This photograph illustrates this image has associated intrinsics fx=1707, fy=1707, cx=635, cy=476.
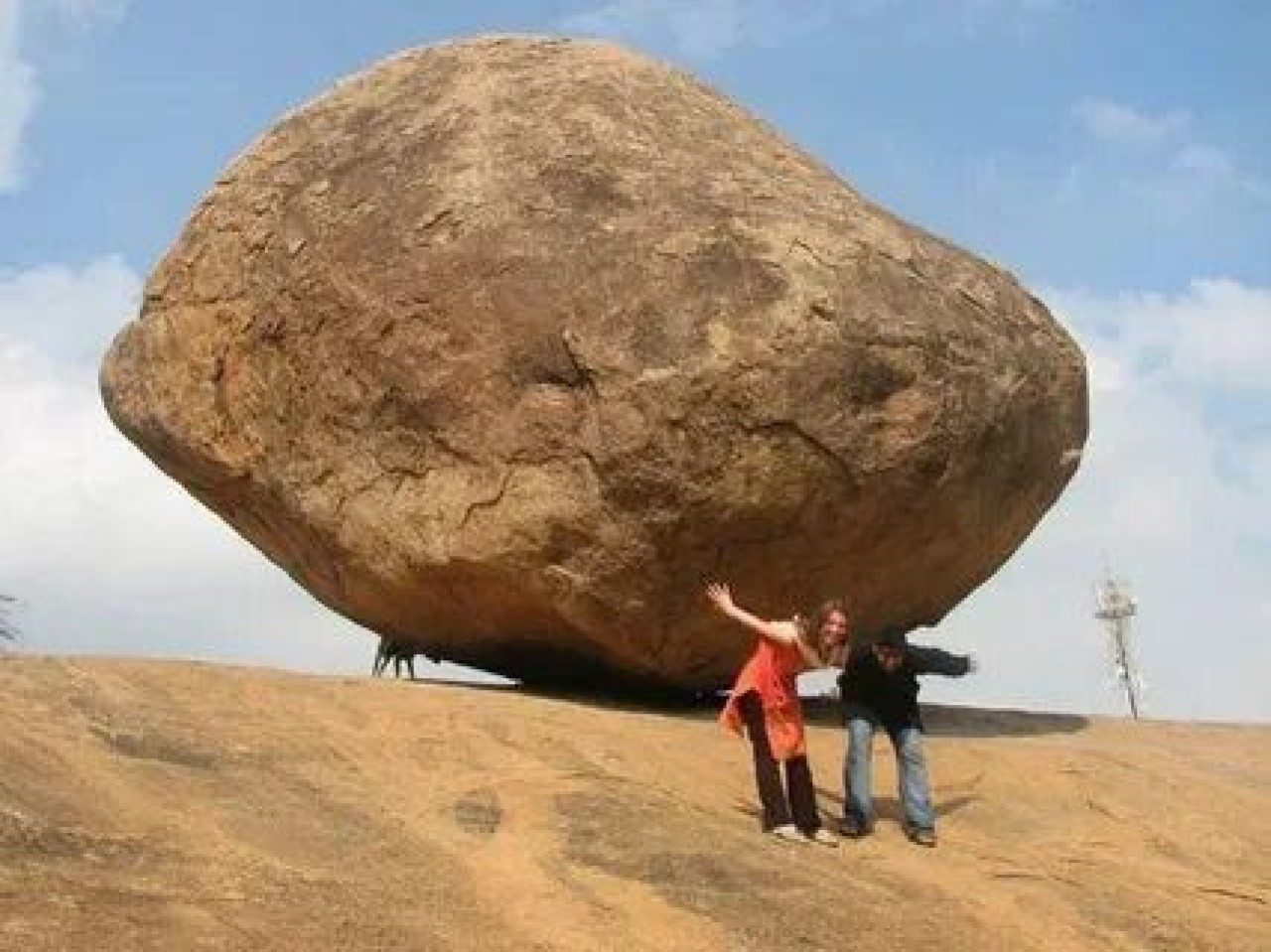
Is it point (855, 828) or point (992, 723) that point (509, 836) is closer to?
point (855, 828)

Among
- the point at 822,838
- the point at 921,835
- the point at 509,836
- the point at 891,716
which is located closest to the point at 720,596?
the point at 891,716

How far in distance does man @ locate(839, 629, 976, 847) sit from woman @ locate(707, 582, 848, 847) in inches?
11.6

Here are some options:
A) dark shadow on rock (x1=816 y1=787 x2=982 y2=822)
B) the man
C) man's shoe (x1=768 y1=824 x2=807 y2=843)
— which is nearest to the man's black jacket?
the man

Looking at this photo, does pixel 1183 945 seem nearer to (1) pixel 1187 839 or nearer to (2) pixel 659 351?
(1) pixel 1187 839

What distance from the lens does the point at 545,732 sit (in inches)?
301

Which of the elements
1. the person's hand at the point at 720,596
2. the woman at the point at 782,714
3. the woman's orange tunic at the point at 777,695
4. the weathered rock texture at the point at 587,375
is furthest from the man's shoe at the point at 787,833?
the weathered rock texture at the point at 587,375

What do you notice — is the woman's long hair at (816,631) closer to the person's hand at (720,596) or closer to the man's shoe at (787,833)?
the person's hand at (720,596)

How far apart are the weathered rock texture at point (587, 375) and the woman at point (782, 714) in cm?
117

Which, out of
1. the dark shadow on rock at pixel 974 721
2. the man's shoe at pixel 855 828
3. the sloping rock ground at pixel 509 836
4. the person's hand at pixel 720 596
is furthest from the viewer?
the dark shadow on rock at pixel 974 721

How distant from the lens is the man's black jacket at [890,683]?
7.67 metres

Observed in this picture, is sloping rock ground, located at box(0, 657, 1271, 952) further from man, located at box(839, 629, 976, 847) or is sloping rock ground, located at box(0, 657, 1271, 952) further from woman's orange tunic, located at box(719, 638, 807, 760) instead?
woman's orange tunic, located at box(719, 638, 807, 760)

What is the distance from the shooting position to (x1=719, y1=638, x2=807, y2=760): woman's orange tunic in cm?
708

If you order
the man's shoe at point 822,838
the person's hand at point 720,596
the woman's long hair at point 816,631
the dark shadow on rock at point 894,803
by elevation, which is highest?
the person's hand at point 720,596

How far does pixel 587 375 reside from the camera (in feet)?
26.6
